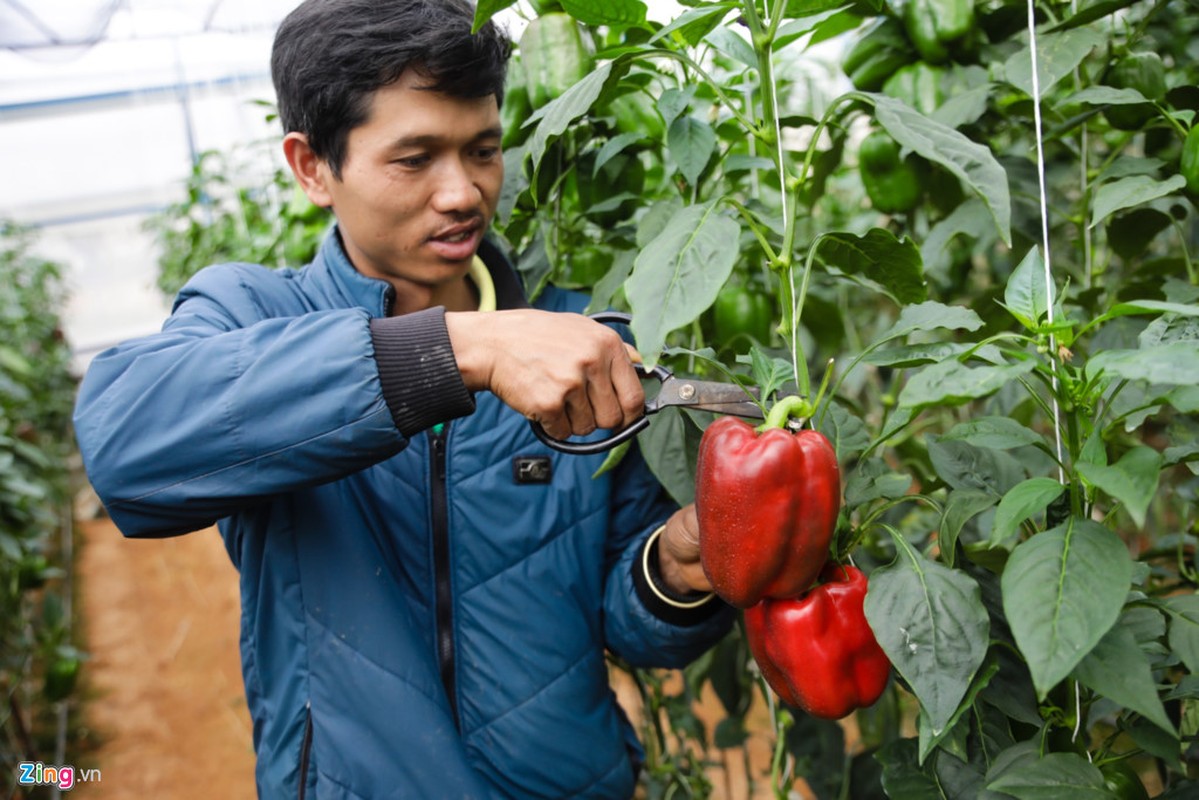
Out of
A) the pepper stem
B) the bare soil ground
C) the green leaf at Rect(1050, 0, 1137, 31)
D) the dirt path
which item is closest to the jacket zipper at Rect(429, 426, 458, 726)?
the pepper stem

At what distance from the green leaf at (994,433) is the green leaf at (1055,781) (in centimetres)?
25

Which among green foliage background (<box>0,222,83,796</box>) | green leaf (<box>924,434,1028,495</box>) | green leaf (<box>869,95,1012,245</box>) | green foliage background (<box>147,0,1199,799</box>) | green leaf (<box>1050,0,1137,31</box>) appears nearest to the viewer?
green foliage background (<box>147,0,1199,799</box>)

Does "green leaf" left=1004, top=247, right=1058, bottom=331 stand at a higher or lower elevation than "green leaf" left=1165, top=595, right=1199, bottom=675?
higher

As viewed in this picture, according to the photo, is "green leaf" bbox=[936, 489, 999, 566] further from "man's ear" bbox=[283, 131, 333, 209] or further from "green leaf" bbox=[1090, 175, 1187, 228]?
"man's ear" bbox=[283, 131, 333, 209]

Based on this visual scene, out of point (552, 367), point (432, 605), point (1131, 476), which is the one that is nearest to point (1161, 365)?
point (1131, 476)

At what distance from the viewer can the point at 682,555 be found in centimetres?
115

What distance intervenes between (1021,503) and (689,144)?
55cm

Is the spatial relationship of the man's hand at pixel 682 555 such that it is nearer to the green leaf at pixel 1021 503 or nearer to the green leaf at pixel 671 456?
the green leaf at pixel 671 456

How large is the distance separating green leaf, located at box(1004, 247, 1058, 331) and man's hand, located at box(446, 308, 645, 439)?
33 cm

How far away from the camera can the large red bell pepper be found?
31.0 inches

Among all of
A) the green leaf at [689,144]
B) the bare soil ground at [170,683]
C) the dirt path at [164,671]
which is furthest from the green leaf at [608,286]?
the dirt path at [164,671]

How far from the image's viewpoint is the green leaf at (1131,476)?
653 mm

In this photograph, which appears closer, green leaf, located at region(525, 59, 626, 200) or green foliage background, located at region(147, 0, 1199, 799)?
green foliage background, located at region(147, 0, 1199, 799)

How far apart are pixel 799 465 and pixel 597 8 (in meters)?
0.50
